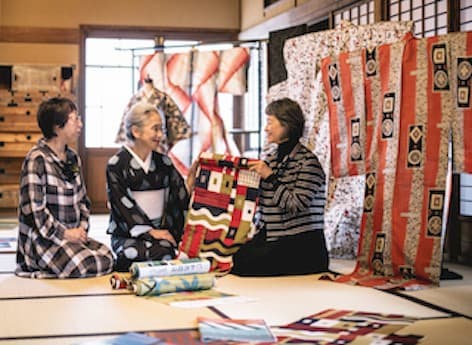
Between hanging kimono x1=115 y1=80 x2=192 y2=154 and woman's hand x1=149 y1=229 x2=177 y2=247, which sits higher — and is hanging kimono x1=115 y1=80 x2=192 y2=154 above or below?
above

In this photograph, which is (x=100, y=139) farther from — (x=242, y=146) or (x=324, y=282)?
(x=324, y=282)

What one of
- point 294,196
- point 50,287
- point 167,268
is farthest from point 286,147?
point 50,287

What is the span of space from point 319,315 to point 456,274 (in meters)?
1.47

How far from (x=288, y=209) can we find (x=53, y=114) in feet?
4.62

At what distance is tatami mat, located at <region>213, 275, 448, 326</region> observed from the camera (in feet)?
10.4

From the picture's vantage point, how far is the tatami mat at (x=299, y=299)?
3.18 meters

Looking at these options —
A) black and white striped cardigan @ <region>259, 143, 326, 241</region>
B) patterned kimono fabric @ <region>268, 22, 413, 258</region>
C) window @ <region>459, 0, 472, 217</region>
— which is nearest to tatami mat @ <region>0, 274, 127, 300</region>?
black and white striped cardigan @ <region>259, 143, 326, 241</region>

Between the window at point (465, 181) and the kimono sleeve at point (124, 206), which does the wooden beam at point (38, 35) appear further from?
the window at point (465, 181)

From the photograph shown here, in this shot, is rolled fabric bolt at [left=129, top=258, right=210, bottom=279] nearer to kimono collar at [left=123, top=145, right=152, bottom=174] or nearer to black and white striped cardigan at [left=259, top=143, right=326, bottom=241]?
black and white striped cardigan at [left=259, top=143, right=326, bottom=241]

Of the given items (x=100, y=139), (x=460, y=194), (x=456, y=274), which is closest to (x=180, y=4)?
(x=100, y=139)

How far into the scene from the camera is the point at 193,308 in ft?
10.7

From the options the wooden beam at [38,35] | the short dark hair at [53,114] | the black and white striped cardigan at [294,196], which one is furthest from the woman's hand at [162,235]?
the wooden beam at [38,35]

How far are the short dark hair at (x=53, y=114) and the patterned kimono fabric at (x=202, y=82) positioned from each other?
2.25 metres

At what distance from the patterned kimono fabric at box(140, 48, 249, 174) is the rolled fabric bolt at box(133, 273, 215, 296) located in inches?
113
